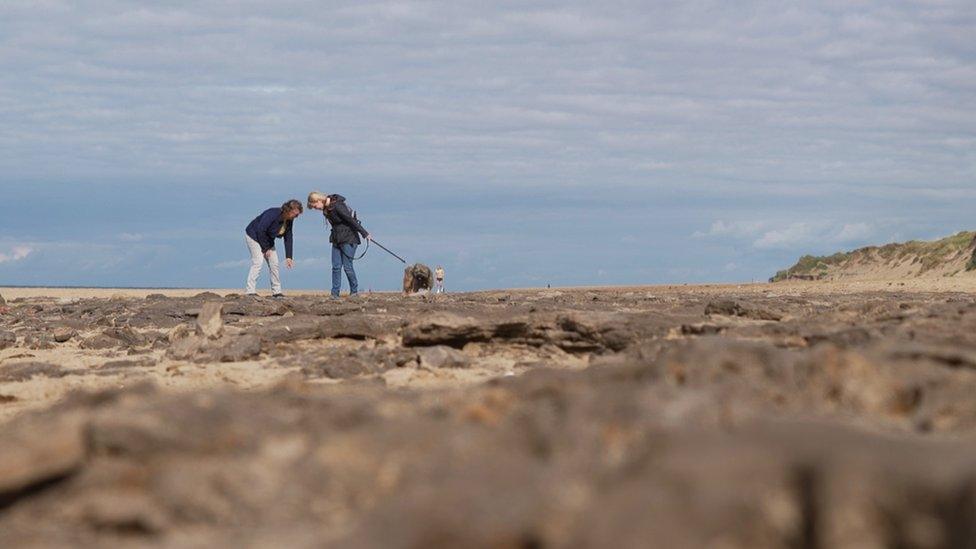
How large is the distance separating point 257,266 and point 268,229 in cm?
77

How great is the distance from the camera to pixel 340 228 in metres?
20.7

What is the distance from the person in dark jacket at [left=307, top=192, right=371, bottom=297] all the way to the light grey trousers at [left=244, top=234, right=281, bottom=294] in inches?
40.7

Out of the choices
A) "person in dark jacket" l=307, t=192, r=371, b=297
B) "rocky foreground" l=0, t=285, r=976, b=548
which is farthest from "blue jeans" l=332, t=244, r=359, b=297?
"rocky foreground" l=0, t=285, r=976, b=548

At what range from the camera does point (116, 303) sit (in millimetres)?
20375

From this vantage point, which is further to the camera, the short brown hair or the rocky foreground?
the short brown hair

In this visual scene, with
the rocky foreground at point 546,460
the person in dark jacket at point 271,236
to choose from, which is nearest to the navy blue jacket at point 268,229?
the person in dark jacket at point 271,236

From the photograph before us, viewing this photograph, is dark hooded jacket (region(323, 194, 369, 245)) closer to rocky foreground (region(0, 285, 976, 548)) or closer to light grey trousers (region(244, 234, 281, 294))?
light grey trousers (region(244, 234, 281, 294))

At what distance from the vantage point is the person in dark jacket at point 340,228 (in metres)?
20.5

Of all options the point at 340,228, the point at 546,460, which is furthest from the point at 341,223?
the point at 546,460

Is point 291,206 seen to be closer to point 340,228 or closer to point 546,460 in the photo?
point 340,228

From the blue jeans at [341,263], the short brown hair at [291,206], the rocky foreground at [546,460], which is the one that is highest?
the short brown hair at [291,206]

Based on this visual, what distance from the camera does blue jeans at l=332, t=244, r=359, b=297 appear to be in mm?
20766

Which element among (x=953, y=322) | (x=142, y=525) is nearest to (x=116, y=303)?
(x=953, y=322)

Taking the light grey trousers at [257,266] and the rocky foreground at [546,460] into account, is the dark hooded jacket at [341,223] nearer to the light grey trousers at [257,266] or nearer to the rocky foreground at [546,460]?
the light grey trousers at [257,266]
